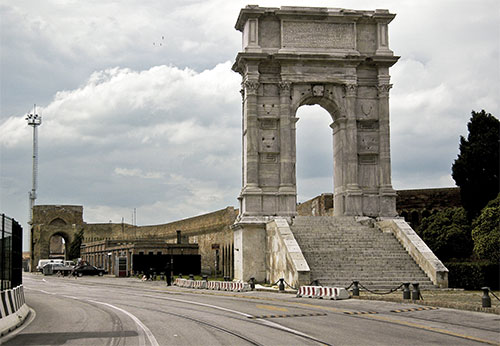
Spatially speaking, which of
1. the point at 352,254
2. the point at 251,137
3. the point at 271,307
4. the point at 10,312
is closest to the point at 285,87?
the point at 251,137

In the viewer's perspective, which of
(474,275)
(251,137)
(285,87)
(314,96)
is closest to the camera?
(474,275)

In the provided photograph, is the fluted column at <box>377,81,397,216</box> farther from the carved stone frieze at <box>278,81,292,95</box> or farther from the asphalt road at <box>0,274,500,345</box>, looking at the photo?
the asphalt road at <box>0,274,500,345</box>

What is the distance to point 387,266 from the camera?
29703mm

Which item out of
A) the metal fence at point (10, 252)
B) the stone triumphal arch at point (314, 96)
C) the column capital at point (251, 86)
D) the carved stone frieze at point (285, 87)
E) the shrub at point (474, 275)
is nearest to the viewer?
the metal fence at point (10, 252)

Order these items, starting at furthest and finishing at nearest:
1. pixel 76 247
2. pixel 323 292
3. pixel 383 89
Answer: pixel 76 247 → pixel 383 89 → pixel 323 292

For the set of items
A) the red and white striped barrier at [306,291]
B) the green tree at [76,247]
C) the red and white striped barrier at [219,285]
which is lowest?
the red and white striped barrier at [219,285]

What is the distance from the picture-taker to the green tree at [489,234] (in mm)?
31016

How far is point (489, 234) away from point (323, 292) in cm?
1084

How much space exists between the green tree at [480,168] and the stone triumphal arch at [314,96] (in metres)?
4.63

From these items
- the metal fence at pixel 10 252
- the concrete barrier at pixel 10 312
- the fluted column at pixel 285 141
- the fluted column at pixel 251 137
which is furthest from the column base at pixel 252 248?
the concrete barrier at pixel 10 312

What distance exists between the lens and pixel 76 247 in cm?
10169

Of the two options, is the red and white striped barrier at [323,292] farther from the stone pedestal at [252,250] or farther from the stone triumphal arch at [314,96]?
the stone triumphal arch at [314,96]

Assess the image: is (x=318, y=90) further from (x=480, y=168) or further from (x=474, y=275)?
(x=474, y=275)

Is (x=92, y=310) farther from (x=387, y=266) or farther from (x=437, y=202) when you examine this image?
(x=437, y=202)
